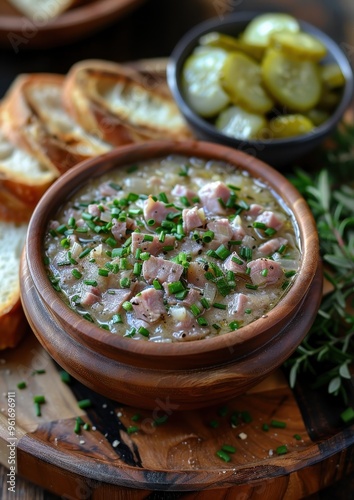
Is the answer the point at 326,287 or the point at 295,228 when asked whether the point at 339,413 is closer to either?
the point at 326,287

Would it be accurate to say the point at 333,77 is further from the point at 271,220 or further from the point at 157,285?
the point at 157,285

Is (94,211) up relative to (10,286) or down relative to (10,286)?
up

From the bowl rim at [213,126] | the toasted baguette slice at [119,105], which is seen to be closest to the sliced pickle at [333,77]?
the bowl rim at [213,126]

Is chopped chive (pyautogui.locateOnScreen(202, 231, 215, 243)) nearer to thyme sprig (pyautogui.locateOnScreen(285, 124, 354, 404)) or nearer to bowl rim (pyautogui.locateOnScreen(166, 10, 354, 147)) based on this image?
thyme sprig (pyautogui.locateOnScreen(285, 124, 354, 404))

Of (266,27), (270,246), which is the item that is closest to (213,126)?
(266,27)

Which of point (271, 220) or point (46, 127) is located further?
point (46, 127)

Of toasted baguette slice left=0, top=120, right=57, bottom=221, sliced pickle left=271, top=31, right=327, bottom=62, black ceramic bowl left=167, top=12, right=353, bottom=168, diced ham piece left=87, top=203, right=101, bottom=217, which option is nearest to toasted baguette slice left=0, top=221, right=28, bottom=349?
toasted baguette slice left=0, top=120, right=57, bottom=221

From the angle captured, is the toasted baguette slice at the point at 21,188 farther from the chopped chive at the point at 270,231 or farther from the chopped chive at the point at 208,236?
the chopped chive at the point at 270,231
